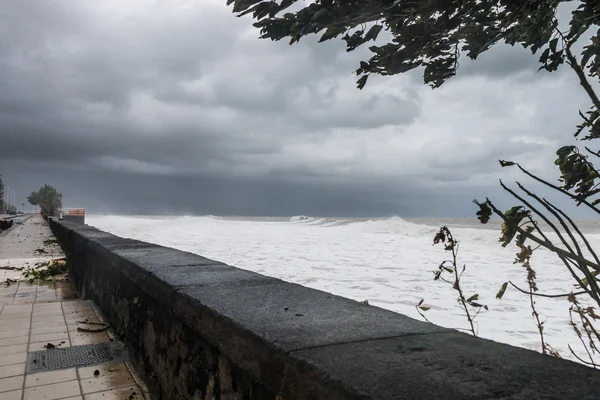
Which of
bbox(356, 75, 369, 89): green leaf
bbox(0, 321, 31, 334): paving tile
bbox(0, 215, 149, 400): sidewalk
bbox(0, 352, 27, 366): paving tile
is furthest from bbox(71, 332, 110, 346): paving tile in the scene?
bbox(356, 75, 369, 89): green leaf

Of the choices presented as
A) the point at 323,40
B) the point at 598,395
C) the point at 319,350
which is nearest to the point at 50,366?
the point at 319,350

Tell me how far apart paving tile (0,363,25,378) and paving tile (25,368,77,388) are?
120 millimetres

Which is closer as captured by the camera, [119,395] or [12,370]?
[119,395]

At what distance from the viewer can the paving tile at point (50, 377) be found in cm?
272

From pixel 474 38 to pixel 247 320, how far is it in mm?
1227

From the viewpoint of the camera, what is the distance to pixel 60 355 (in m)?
3.23

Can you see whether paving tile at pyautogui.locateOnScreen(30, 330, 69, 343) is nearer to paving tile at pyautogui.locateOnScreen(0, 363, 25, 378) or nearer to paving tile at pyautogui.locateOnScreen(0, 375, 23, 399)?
paving tile at pyautogui.locateOnScreen(0, 363, 25, 378)

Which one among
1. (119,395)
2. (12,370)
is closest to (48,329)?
(12,370)

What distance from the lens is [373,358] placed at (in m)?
1.20

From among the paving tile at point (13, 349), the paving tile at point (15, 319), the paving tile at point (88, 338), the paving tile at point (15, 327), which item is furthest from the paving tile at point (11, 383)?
the paving tile at point (15, 319)

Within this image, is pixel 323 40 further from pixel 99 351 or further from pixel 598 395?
pixel 99 351

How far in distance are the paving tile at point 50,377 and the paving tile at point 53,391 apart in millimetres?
57

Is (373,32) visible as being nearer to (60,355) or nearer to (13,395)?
(13,395)

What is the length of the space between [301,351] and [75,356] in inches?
103
